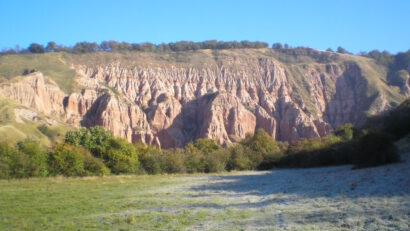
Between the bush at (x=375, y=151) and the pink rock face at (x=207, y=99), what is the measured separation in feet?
234

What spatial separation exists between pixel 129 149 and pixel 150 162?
3343 millimetres

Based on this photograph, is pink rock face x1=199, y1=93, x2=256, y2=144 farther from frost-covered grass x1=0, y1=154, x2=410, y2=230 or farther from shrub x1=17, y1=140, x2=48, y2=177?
frost-covered grass x1=0, y1=154, x2=410, y2=230

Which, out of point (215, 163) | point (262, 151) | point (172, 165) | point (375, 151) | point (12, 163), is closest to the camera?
point (375, 151)

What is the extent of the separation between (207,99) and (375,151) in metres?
85.8

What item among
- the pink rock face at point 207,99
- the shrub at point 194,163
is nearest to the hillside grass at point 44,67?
the pink rock face at point 207,99

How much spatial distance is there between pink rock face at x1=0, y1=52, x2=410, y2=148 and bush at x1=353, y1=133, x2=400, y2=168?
71454mm

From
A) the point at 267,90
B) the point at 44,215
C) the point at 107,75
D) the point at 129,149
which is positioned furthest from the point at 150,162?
the point at 267,90

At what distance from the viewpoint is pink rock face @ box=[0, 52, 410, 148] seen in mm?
95250

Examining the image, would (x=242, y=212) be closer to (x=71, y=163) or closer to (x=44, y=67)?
(x=71, y=163)

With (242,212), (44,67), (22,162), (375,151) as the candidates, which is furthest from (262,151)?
(44,67)

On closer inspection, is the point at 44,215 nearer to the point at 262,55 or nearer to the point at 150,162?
the point at 150,162

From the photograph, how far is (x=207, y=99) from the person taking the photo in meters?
112

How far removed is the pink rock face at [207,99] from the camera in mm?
95250

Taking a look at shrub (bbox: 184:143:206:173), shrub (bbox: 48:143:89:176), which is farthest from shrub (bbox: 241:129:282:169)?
shrub (bbox: 48:143:89:176)
